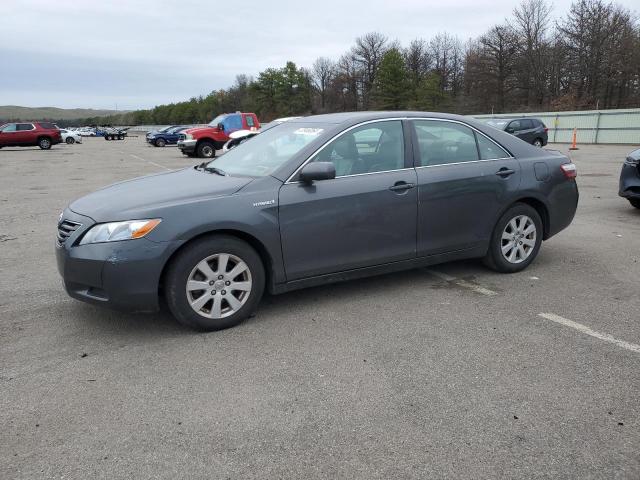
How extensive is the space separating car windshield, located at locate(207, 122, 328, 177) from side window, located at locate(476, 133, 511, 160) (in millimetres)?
1602

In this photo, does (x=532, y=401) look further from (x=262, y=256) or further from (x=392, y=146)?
(x=392, y=146)

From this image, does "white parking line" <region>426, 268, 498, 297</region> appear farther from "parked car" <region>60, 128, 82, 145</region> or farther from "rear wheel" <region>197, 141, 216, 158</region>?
"parked car" <region>60, 128, 82, 145</region>

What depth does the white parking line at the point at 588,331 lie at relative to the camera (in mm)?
3621

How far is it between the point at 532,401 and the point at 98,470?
228 cm

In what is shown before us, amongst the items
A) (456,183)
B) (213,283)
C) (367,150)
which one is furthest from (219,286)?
(456,183)

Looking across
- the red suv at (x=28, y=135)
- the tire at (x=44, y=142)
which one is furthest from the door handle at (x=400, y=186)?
the tire at (x=44, y=142)

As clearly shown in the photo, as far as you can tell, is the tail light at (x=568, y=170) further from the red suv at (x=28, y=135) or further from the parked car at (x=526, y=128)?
the red suv at (x=28, y=135)

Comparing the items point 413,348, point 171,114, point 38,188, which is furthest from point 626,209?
point 171,114

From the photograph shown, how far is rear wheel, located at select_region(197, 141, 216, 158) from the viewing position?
2385cm

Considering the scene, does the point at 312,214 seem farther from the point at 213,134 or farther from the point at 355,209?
the point at 213,134

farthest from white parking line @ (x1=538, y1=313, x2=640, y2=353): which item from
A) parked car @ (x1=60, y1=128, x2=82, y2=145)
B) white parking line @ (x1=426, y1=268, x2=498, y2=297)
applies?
parked car @ (x1=60, y1=128, x2=82, y2=145)

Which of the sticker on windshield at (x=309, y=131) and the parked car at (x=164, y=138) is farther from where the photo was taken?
the parked car at (x=164, y=138)

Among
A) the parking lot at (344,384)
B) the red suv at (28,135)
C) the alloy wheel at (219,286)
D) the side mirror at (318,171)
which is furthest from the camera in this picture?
the red suv at (28,135)

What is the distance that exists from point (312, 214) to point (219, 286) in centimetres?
91
